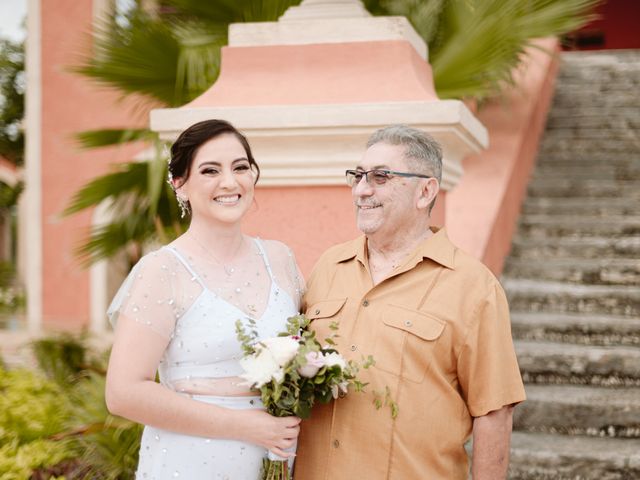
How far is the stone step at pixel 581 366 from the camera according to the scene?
13.2ft

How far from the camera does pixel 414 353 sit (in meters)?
2.19

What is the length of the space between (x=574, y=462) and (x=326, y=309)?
5.68 feet

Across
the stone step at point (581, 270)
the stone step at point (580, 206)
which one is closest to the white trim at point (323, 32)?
the stone step at point (581, 270)

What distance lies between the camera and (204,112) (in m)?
3.10

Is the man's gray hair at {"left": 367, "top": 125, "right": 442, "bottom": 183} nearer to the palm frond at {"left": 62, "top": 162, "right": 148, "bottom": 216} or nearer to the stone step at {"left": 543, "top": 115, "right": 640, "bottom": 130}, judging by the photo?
the palm frond at {"left": 62, "top": 162, "right": 148, "bottom": 216}

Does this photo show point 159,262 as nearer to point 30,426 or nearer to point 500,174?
point 30,426

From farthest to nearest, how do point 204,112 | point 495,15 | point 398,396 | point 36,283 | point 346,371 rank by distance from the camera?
point 36,283, point 495,15, point 204,112, point 398,396, point 346,371

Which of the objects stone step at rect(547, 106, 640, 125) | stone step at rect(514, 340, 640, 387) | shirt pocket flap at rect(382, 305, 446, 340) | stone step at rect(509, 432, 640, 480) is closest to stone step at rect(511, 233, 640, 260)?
stone step at rect(514, 340, 640, 387)

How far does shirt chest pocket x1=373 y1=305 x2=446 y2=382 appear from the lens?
2.18 meters

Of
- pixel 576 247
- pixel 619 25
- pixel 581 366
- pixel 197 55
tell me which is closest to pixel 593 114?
pixel 576 247

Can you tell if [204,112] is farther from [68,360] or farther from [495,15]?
[68,360]

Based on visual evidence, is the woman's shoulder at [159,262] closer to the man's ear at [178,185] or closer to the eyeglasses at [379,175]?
the man's ear at [178,185]

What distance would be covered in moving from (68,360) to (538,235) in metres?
3.60

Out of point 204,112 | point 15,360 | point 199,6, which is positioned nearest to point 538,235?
point 199,6
